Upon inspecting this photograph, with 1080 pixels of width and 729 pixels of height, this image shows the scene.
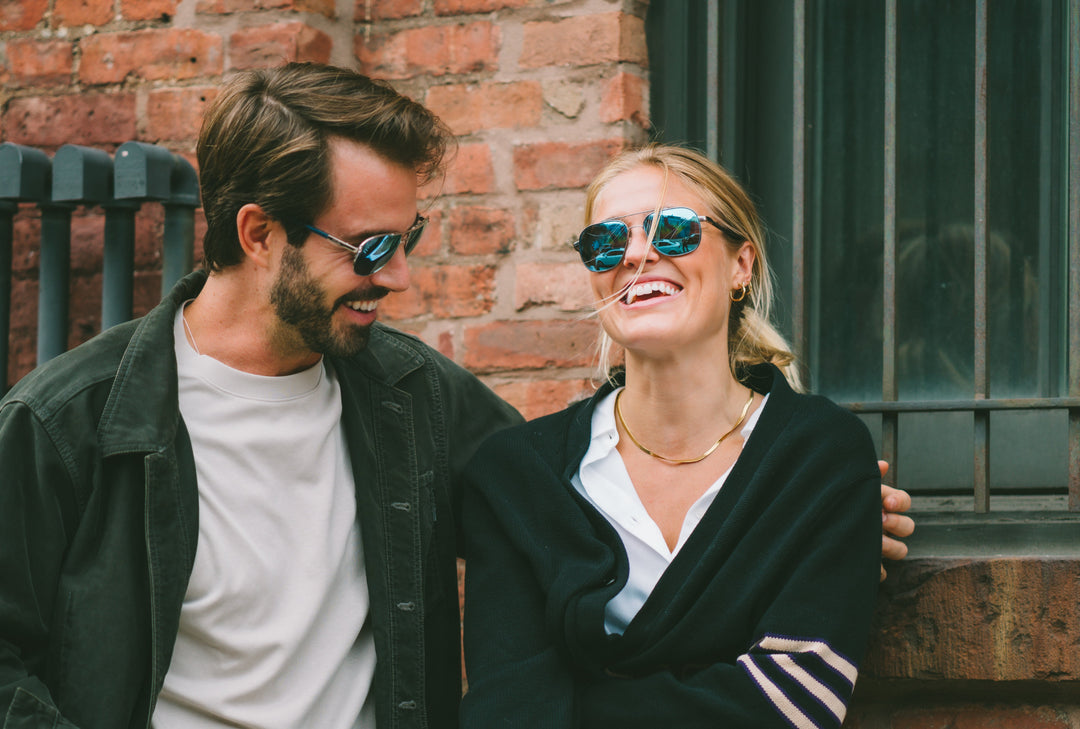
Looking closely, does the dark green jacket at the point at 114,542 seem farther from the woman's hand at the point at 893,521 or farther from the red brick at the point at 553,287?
the woman's hand at the point at 893,521

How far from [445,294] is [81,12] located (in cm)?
119

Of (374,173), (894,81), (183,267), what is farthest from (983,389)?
(183,267)

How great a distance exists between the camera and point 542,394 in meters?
2.85

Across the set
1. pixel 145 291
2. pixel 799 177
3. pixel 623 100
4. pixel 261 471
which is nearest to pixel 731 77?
pixel 623 100

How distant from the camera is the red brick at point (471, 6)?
290cm

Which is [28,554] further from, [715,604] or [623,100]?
[623,100]

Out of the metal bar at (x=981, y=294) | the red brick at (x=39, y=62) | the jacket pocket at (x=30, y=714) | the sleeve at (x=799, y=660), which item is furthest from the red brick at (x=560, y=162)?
the jacket pocket at (x=30, y=714)

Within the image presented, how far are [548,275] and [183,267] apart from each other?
2.82 ft

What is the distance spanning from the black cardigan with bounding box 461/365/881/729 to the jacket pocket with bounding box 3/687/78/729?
24.6 inches

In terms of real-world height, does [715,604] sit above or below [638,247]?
below

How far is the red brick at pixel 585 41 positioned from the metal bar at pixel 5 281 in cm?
129

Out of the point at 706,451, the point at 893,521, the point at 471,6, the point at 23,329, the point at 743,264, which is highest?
the point at 471,6

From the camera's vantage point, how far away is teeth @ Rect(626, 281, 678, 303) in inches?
85.6

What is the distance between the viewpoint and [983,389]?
7.95 feet
